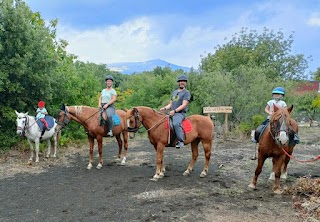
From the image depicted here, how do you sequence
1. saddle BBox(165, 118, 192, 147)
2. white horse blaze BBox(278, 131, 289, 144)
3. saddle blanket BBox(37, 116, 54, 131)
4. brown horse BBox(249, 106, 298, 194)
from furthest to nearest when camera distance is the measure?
1. saddle blanket BBox(37, 116, 54, 131)
2. saddle BBox(165, 118, 192, 147)
3. brown horse BBox(249, 106, 298, 194)
4. white horse blaze BBox(278, 131, 289, 144)

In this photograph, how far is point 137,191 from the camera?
6590mm

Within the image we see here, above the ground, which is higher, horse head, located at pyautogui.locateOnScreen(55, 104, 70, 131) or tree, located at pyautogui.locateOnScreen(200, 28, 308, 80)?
tree, located at pyautogui.locateOnScreen(200, 28, 308, 80)

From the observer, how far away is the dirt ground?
5.20m

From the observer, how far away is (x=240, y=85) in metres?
16.0

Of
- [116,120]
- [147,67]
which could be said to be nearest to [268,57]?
[116,120]

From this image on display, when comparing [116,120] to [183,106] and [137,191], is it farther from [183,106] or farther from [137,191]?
[137,191]

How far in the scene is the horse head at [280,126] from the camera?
559cm

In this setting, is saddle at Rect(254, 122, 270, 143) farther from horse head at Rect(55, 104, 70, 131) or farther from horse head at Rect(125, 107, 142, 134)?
horse head at Rect(55, 104, 70, 131)

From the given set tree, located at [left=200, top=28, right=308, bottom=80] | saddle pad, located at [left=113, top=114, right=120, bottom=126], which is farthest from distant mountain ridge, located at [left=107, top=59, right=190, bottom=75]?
saddle pad, located at [left=113, top=114, right=120, bottom=126]

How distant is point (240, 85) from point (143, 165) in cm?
871

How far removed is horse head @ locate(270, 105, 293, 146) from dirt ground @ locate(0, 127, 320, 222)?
1220 millimetres

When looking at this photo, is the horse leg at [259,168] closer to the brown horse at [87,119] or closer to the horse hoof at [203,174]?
the horse hoof at [203,174]

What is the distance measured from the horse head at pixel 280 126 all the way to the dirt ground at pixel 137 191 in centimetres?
122

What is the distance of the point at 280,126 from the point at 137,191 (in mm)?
3206
